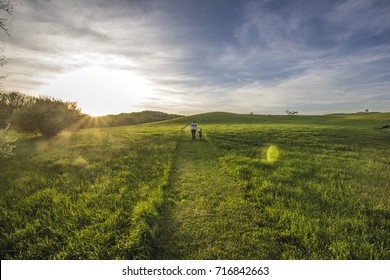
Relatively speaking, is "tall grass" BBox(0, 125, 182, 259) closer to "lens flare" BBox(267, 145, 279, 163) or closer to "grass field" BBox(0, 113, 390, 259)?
"grass field" BBox(0, 113, 390, 259)

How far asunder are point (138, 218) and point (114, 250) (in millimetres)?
1116

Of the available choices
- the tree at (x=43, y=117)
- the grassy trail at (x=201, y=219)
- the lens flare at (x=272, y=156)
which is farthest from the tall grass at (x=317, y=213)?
the tree at (x=43, y=117)

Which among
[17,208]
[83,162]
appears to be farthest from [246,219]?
[83,162]

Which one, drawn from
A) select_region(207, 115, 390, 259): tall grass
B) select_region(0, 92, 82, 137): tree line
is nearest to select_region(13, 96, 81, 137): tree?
select_region(0, 92, 82, 137): tree line

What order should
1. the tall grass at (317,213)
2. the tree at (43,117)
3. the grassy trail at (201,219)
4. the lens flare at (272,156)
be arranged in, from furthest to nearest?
the tree at (43,117)
the lens flare at (272,156)
the grassy trail at (201,219)
the tall grass at (317,213)

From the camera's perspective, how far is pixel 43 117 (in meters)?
28.1

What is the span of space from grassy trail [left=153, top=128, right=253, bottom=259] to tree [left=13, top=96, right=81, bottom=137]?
29.5 m

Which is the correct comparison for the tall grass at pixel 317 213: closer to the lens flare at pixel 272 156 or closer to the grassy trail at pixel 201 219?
the grassy trail at pixel 201 219

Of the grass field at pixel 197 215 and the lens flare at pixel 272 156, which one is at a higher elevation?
the lens flare at pixel 272 156

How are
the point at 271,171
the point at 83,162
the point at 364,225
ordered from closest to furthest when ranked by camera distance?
the point at 364,225 < the point at 271,171 < the point at 83,162

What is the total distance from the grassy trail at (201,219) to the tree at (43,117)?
29453 mm

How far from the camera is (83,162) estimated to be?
1206 centimetres

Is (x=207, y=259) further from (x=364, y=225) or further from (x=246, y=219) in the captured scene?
(x=364, y=225)

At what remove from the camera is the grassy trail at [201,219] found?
4355 mm
